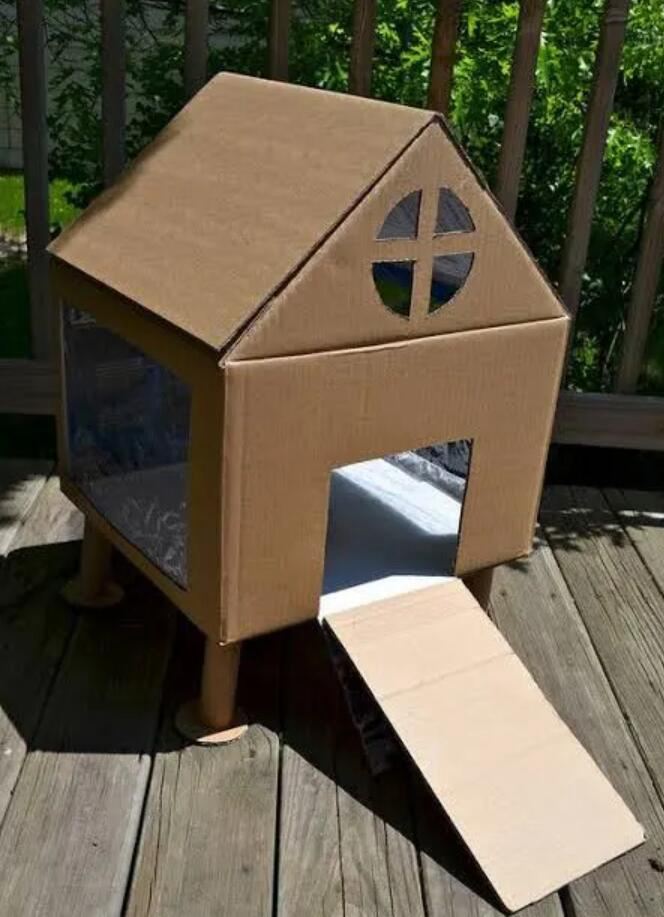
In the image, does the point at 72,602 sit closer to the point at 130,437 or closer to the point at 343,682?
the point at 130,437

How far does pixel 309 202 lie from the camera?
147cm

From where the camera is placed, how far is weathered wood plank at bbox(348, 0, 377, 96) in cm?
220

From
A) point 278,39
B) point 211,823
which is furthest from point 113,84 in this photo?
point 211,823

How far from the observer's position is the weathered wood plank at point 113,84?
7.36 ft

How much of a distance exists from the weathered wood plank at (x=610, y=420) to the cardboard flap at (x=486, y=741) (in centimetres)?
93

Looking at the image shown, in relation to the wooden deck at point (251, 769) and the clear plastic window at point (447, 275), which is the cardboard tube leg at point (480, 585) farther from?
the clear plastic window at point (447, 275)

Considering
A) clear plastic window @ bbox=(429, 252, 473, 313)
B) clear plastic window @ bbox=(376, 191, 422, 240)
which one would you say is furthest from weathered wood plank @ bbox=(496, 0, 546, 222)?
clear plastic window @ bbox=(376, 191, 422, 240)

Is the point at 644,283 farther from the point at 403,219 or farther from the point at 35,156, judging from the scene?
the point at 35,156

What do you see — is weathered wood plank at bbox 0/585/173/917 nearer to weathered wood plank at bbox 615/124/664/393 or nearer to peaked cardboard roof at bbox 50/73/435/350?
peaked cardboard roof at bbox 50/73/435/350

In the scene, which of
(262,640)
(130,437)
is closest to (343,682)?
(262,640)

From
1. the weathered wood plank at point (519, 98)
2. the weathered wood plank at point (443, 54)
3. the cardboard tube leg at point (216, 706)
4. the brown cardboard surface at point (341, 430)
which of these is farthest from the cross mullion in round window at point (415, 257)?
the cardboard tube leg at point (216, 706)

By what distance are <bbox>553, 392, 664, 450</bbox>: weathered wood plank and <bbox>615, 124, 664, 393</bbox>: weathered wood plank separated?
0.16 feet

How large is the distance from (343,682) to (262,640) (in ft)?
1.15

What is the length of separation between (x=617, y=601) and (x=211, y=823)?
1.02 m
